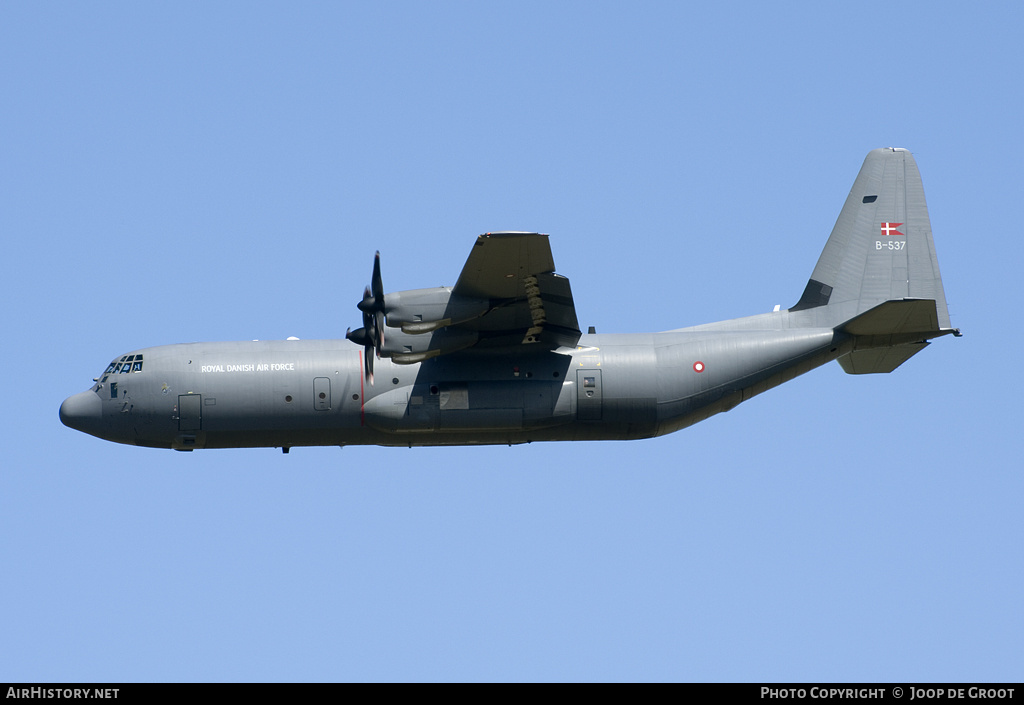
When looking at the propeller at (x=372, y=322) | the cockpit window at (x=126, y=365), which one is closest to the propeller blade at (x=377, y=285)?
the propeller at (x=372, y=322)

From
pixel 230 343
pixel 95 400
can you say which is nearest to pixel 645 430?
pixel 230 343

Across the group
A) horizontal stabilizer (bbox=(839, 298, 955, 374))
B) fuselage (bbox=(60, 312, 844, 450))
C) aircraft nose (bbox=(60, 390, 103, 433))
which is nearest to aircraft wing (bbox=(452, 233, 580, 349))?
fuselage (bbox=(60, 312, 844, 450))

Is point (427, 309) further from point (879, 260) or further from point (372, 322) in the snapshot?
point (879, 260)

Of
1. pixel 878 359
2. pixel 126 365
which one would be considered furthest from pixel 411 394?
pixel 878 359

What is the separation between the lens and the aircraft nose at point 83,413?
97.5 ft

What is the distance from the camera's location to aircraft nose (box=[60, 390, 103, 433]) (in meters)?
29.7

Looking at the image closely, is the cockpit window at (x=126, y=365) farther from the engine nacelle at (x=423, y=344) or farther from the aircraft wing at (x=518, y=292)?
the aircraft wing at (x=518, y=292)

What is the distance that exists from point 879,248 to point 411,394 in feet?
39.9

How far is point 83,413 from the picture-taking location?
2977cm

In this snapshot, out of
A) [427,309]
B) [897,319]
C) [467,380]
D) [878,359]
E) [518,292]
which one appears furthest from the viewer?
[878,359]

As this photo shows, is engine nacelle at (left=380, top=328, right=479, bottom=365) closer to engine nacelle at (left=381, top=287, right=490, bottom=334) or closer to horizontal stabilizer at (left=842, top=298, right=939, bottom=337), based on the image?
engine nacelle at (left=381, top=287, right=490, bottom=334)

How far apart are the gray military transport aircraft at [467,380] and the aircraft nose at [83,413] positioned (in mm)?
33
